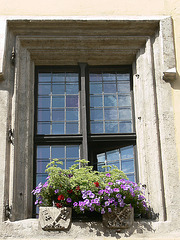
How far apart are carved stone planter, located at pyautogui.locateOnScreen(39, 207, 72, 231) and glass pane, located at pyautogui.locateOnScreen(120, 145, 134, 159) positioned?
1.34 m

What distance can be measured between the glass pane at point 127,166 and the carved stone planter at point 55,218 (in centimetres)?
121

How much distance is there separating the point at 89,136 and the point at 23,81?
1165 mm

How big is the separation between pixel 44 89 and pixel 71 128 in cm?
72

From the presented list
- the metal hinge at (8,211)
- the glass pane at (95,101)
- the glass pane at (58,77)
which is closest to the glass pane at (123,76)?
the glass pane at (95,101)

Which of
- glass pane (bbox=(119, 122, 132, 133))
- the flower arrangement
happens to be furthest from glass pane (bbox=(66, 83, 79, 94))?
the flower arrangement

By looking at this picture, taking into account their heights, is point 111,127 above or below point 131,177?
above

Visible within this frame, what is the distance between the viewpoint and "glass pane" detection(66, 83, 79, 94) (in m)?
8.01

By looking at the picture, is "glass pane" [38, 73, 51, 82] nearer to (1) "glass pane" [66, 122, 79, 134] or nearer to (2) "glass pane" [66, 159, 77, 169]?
(1) "glass pane" [66, 122, 79, 134]

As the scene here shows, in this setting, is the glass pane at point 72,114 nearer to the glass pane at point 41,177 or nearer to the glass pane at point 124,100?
the glass pane at point 124,100

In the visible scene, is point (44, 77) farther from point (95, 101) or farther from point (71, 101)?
point (95, 101)

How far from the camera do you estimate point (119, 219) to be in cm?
658

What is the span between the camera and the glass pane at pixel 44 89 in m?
8.00
